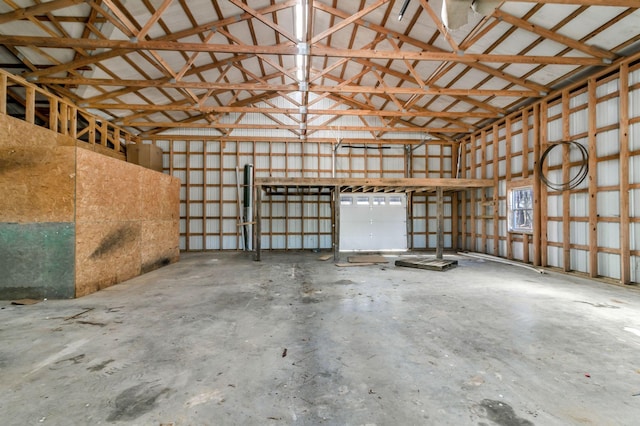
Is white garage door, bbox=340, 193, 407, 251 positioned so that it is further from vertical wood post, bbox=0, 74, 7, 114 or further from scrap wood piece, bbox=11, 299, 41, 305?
vertical wood post, bbox=0, 74, 7, 114

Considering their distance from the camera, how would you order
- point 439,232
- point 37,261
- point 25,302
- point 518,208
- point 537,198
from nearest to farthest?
point 25,302 → point 37,261 → point 537,198 → point 518,208 → point 439,232

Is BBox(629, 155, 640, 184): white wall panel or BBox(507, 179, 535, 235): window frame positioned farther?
BBox(507, 179, 535, 235): window frame

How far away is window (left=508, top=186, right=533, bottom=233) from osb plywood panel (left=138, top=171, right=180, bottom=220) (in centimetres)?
1137

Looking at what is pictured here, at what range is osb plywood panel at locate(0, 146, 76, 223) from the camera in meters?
5.02

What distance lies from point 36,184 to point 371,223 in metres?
9.94

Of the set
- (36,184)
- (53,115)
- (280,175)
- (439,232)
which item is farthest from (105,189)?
(439,232)

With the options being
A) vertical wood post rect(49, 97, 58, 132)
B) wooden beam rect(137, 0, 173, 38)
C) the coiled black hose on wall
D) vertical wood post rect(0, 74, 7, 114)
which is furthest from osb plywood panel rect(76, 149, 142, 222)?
the coiled black hose on wall

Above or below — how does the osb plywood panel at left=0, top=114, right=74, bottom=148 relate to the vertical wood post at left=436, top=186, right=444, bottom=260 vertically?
above

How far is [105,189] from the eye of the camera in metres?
5.89

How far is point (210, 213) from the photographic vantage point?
40.5ft

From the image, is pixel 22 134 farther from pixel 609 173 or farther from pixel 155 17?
pixel 609 173

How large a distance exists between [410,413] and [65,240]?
6.35 metres

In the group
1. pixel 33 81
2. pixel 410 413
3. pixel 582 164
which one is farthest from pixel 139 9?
pixel 582 164

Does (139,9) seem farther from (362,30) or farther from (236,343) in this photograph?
(236,343)
